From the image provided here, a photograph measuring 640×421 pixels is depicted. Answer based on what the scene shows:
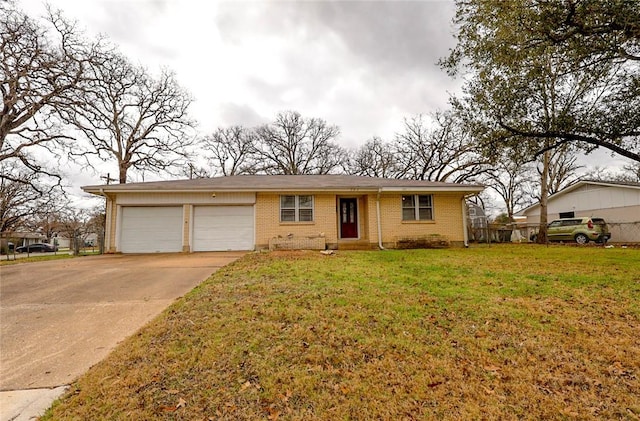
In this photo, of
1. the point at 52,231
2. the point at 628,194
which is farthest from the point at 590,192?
the point at 52,231

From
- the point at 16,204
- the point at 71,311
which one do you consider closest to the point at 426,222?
the point at 71,311

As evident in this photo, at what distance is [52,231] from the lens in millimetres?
40094

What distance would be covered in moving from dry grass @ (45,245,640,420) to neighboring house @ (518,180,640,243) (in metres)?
17.0

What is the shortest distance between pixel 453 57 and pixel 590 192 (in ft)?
57.8

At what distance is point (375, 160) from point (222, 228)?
67.5ft

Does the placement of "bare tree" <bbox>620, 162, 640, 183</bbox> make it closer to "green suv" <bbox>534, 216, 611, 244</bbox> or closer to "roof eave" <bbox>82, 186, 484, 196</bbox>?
"green suv" <bbox>534, 216, 611, 244</bbox>

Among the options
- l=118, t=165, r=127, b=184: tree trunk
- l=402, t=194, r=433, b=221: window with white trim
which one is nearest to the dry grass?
l=402, t=194, r=433, b=221: window with white trim

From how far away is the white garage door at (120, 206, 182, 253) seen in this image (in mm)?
12172

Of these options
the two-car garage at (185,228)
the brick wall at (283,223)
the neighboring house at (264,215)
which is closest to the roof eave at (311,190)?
the neighboring house at (264,215)

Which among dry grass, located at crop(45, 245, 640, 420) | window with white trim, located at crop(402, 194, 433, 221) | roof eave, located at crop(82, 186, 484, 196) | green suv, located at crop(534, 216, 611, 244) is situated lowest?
dry grass, located at crop(45, 245, 640, 420)

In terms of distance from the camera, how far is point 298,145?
102 ft

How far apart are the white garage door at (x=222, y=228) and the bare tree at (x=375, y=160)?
1855cm

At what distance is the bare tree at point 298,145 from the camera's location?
100 ft

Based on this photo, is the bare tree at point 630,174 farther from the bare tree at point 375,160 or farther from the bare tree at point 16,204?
the bare tree at point 16,204
